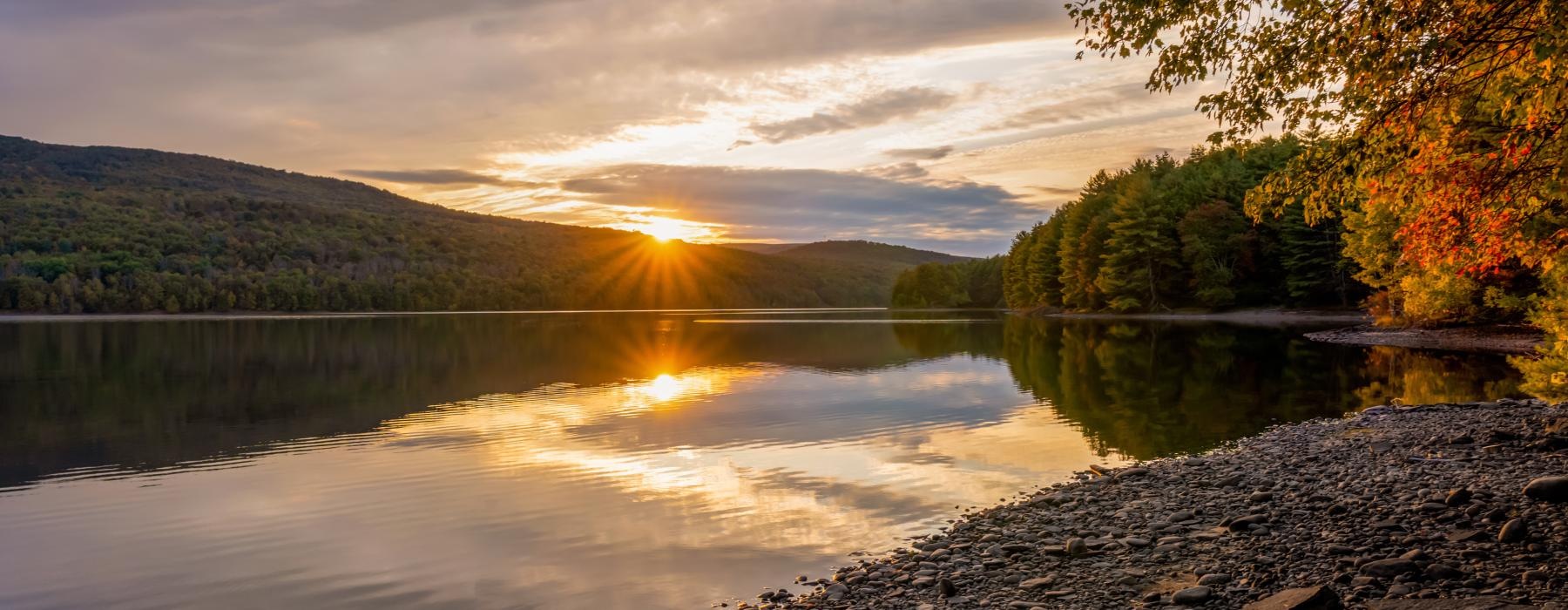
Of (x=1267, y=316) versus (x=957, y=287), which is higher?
(x=957, y=287)

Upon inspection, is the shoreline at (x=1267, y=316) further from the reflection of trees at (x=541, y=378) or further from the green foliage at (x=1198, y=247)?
the reflection of trees at (x=541, y=378)

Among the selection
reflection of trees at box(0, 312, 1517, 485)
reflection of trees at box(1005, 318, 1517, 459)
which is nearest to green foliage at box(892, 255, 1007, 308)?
reflection of trees at box(0, 312, 1517, 485)

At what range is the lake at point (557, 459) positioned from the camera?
38.4 ft

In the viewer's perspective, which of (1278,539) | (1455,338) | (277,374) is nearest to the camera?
(1278,539)

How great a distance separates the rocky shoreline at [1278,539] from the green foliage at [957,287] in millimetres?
177371

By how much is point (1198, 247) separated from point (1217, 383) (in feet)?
203

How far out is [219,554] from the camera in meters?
12.6

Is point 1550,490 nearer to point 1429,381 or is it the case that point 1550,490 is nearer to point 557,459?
point 557,459

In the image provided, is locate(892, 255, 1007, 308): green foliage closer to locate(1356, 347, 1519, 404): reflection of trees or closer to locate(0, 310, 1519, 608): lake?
locate(0, 310, 1519, 608): lake

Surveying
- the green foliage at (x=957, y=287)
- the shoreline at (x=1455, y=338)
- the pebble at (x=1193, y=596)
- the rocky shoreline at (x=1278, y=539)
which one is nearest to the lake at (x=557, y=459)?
the rocky shoreline at (x=1278, y=539)

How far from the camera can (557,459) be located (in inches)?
773

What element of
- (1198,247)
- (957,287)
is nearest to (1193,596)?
(1198,247)

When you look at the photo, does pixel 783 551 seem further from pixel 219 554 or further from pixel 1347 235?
pixel 1347 235

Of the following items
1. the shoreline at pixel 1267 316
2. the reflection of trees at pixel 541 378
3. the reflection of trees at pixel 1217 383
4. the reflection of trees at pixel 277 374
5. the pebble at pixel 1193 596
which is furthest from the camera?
the shoreline at pixel 1267 316
